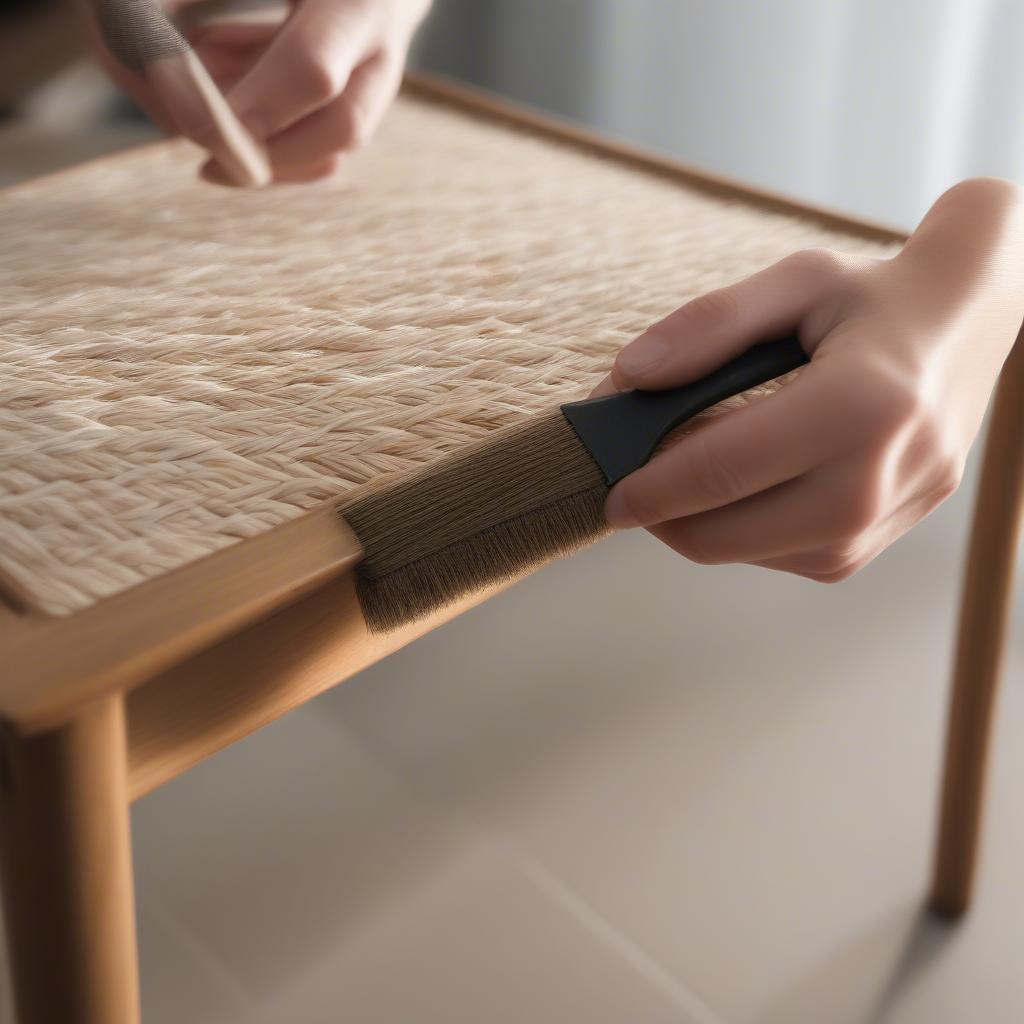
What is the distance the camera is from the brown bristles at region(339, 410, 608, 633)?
0.34 meters

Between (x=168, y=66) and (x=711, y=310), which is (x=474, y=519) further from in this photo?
(x=168, y=66)

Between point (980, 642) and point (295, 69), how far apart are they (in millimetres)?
499

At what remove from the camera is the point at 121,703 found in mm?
303

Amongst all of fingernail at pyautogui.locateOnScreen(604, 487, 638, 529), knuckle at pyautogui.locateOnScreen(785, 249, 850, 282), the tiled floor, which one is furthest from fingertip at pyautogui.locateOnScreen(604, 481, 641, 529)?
the tiled floor

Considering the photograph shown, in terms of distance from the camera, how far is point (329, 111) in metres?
0.54

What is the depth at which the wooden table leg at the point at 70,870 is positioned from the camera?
289 millimetres

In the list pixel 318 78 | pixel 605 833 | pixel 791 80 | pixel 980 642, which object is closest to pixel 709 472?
pixel 318 78

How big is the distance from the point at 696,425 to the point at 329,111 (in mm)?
263

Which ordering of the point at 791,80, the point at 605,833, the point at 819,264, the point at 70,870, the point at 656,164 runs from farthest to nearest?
the point at 791,80 → the point at 605,833 → the point at 656,164 → the point at 819,264 → the point at 70,870

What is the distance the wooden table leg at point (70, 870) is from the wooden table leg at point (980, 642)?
1.47 ft

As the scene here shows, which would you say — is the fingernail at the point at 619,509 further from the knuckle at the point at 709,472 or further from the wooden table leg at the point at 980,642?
the wooden table leg at the point at 980,642

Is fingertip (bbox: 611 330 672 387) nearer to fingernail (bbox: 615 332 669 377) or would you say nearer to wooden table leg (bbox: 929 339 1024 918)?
fingernail (bbox: 615 332 669 377)

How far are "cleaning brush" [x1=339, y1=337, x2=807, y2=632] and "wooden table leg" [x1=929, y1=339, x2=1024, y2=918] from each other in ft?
0.87

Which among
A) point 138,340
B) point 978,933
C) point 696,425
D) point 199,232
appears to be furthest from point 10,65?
point 978,933
